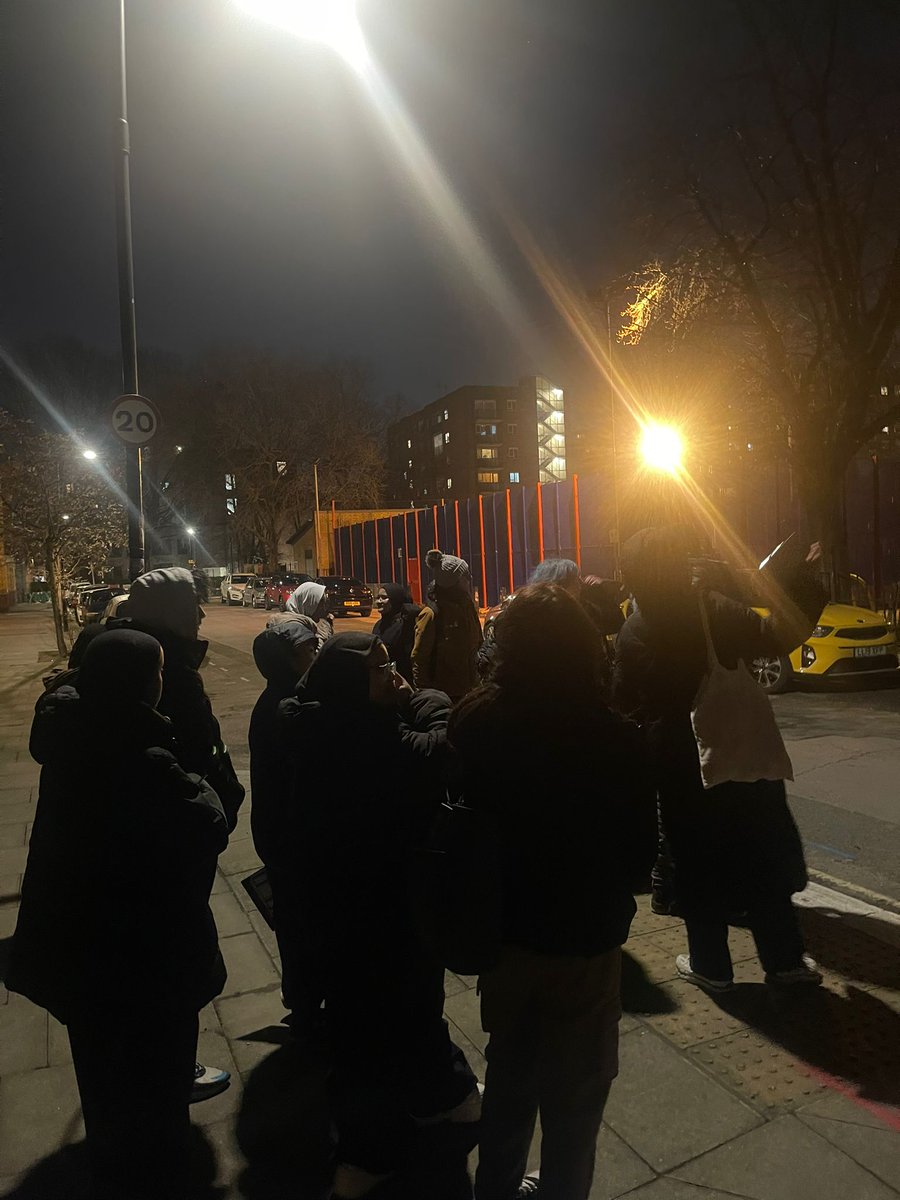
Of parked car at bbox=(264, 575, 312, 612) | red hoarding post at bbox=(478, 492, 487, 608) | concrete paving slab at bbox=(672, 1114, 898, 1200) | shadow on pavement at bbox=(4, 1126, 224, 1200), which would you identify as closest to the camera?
concrete paving slab at bbox=(672, 1114, 898, 1200)

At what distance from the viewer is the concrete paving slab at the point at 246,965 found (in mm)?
3668

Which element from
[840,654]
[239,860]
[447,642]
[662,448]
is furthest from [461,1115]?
[662,448]

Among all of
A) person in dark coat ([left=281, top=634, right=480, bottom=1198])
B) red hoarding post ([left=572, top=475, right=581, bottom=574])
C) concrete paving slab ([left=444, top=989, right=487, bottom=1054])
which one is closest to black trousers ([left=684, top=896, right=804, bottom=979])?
concrete paving slab ([left=444, top=989, right=487, bottom=1054])

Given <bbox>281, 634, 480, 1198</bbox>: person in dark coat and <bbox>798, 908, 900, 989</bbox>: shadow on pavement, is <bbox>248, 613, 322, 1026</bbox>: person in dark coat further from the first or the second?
<bbox>798, 908, 900, 989</bbox>: shadow on pavement

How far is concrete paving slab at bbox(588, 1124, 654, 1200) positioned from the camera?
2.35 metres

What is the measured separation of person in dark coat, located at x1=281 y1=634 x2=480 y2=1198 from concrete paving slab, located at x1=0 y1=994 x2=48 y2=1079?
1.42 m

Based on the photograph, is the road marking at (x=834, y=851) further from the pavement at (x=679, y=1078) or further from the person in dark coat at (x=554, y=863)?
the person in dark coat at (x=554, y=863)

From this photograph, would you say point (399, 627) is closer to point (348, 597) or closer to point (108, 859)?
point (108, 859)

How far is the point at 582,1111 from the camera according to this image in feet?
6.52

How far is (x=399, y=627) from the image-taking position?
5961 mm

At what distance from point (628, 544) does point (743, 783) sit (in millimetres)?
1020

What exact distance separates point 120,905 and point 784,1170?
6.55ft

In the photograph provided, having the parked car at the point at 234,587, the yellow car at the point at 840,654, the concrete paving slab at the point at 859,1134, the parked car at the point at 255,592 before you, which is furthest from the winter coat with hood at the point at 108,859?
the parked car at the point at 234,587

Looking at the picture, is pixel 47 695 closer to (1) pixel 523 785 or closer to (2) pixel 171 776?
(2) pixel 171 776
